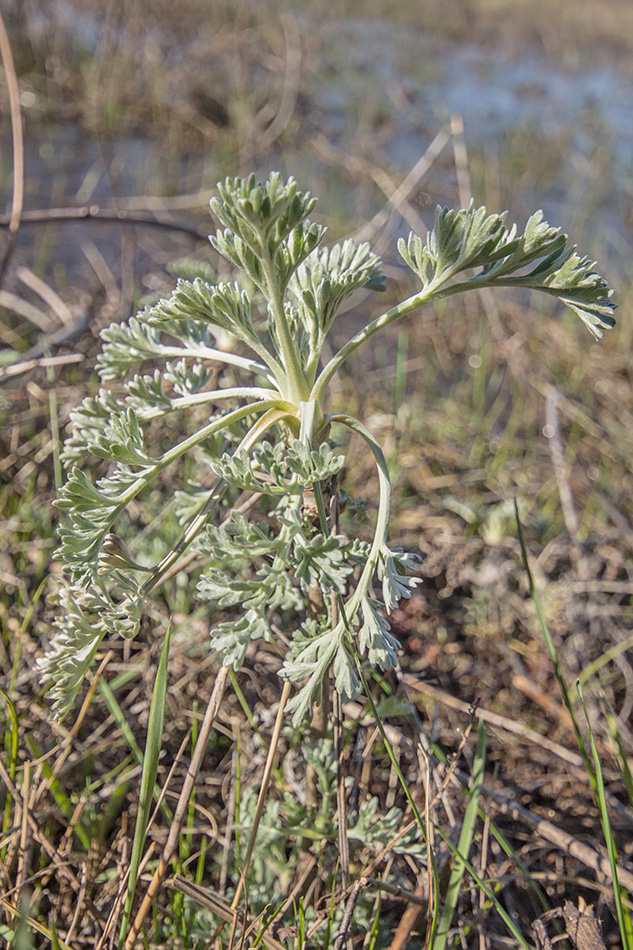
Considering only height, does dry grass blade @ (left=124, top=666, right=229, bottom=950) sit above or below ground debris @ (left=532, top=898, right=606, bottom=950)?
above

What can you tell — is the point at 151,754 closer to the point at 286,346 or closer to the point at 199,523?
the point at 199,523

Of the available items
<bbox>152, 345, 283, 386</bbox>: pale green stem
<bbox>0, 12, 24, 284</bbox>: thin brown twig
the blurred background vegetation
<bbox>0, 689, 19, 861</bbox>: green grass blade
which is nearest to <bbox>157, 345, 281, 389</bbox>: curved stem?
<bbox>152, 345, 283, 386</bbox>: pale green stem

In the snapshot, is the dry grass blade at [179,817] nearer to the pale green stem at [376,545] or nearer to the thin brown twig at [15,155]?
the pale green stem at [376,545]

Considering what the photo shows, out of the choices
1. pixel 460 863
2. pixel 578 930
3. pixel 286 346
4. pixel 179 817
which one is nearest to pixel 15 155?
pixel 286 346

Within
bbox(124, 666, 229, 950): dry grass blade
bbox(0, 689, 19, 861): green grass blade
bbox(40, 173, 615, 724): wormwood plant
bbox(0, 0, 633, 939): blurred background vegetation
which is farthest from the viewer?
bbox(0, 0, 633, 939): blurred background vegetation

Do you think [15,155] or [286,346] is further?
[15,155]

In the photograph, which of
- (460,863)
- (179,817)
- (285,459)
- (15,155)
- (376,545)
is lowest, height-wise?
(460,863)

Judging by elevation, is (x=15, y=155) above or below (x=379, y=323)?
above

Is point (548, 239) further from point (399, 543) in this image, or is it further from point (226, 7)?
point (226, 7)

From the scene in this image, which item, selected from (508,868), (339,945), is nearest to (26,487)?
(339,945)

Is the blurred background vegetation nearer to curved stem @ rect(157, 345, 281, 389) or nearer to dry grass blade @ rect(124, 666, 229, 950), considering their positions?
dry grass blade @ rect(124, 666, 229, 950)

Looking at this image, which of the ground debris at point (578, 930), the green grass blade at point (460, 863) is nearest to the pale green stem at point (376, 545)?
the green grass blade at point (460, 863)
